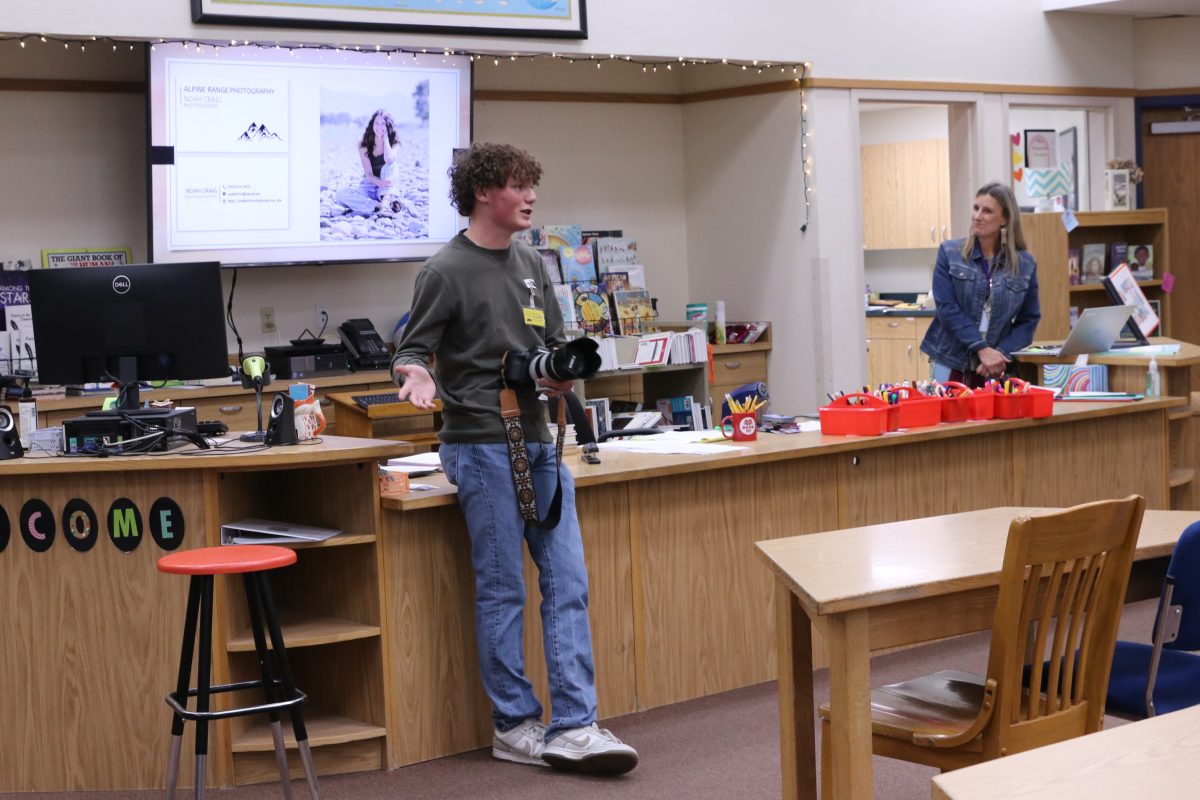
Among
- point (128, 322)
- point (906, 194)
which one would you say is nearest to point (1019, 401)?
point (128, 322)

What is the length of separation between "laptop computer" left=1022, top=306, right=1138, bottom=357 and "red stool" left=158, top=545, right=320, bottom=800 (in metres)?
3.82

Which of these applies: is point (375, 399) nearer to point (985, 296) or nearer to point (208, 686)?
point (985, 296)

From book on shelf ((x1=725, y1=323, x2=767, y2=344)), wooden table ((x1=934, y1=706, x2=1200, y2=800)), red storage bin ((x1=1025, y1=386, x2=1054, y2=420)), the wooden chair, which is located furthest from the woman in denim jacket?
wooden table ((x1=934, y1=706, x2=1200, y2=800))

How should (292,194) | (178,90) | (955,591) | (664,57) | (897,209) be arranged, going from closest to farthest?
(955,591), (178,90), (292,194), (664,57), (897,209)

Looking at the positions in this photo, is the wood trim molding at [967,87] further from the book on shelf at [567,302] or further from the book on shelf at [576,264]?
the book on shelf at [567,302]

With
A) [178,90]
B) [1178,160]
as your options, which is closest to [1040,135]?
[1178,160]

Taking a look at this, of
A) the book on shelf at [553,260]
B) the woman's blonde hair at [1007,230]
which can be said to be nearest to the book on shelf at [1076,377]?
the woman's blonde hair at [1007,230]

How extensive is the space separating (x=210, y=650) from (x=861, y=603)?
1624mm

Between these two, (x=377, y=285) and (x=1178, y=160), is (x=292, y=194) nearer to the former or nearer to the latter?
(x=377, y=285)

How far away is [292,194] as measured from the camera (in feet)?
22.9

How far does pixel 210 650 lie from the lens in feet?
11.5

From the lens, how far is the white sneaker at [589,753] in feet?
13.2

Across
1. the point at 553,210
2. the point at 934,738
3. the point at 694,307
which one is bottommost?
the point at 934,738

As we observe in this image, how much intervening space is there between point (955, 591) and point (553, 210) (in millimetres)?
5785
